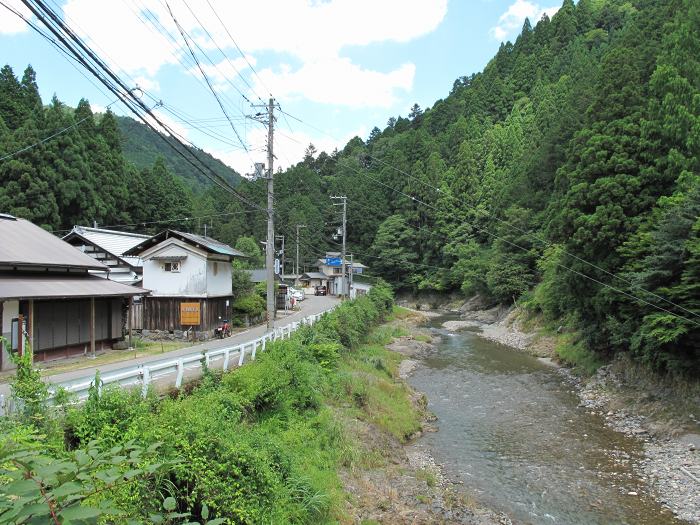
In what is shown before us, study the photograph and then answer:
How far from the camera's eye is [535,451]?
1443 centimetres

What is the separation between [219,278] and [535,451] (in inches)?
781

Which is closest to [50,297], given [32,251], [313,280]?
[32,251]

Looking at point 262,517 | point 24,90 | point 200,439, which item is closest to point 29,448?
point 200,439

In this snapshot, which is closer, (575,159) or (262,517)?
(262,517)

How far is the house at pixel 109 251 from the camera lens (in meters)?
28.2

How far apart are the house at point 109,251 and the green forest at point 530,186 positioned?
9.64 metres

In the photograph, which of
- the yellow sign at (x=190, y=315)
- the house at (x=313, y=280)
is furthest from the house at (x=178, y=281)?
the house at (x=313, y=280)

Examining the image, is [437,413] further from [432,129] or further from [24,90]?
[432,129]

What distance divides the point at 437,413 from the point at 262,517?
12951 millimetres

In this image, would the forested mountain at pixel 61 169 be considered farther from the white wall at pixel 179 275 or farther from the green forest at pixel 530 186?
the white wall at pixel 179 275

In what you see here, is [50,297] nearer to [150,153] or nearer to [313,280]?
[313,280]

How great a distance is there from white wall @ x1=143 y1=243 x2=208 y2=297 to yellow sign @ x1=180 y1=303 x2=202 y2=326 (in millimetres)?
675

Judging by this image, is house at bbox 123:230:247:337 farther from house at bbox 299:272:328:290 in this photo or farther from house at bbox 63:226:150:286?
house at bbox 299:272:328:290

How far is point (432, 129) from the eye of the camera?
96188 millimetres
